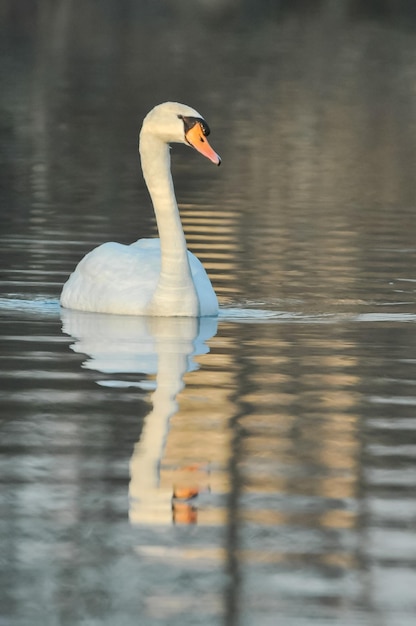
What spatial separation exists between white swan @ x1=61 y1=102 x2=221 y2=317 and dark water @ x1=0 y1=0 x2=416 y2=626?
19cm

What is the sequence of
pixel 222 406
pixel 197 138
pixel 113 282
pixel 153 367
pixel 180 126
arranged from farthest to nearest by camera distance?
pixel 180 126, pixel 197 138, pixel 113 282, pixel 153 367, pixel 222 406

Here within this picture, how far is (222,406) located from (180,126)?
389 centimetres

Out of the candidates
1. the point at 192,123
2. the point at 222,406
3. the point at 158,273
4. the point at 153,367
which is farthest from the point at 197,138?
the point at 222,406

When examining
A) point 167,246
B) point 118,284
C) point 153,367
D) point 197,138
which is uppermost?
point 197,138

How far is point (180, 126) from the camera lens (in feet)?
44.2

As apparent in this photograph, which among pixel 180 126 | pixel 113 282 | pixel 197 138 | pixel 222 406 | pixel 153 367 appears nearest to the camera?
pixel 222 406

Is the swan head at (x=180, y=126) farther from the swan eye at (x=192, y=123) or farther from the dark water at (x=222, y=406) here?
the dark water at (x=222, y=406)

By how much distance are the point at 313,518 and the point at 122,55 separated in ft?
162

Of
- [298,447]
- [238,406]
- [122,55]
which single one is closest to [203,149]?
[238,406]

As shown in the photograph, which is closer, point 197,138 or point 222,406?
point 222,406

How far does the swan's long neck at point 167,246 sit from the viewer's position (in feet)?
42.9

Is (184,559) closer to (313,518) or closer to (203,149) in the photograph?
(313,518)

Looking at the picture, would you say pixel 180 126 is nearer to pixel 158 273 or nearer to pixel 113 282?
pixel 158 273

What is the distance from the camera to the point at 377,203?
21656 mm
